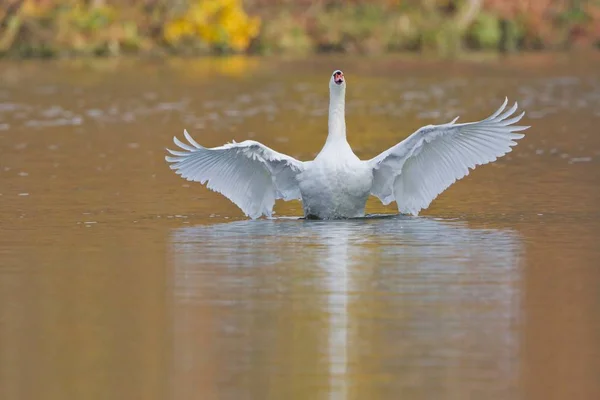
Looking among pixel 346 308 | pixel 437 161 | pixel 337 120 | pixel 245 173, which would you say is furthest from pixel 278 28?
pixel 346 308

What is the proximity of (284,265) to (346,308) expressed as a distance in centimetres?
189

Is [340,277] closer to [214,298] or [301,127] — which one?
[214,298]

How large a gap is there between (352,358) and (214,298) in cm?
213

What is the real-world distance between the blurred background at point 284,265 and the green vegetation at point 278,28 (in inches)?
616

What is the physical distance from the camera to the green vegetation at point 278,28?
48.7m

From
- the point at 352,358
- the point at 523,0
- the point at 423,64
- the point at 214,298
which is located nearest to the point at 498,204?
the point at 214,298

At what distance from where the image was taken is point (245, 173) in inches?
618

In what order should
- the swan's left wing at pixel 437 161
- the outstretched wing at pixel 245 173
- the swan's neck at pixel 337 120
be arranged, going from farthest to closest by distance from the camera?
the outstretched wing at pixel 245 173 → the swan's left wing at pixel 437 161 → the swan's neck at pixel 337 120

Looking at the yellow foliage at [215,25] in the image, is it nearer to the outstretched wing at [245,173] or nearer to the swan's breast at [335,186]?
the outstretched wing at [245,173]

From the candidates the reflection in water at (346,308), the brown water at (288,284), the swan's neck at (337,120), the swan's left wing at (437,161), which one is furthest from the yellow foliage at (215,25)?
the reflection in water at (346,308)

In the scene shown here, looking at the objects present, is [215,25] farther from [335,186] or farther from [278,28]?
[335,186]

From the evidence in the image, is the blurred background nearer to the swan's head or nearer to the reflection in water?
the reflection in water

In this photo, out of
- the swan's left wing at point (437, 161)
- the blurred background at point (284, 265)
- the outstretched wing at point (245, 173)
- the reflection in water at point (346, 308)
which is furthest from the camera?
the outstretched wing at point (245, 173)

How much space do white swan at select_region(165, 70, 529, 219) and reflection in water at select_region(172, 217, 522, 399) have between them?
31 centimetres
